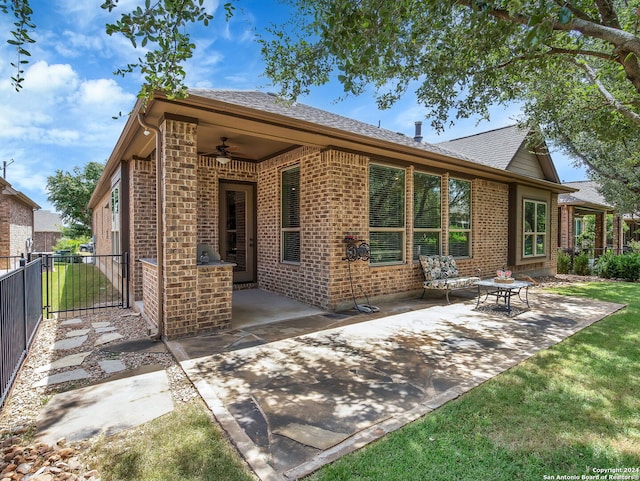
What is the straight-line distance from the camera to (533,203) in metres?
11.0

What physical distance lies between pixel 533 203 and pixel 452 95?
6.97m

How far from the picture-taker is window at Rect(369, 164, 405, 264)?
697 cm

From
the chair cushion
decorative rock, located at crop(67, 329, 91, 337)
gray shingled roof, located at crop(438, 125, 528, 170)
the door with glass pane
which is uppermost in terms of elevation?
gray shingled roof, located at crop(438, 125, 528, 170)

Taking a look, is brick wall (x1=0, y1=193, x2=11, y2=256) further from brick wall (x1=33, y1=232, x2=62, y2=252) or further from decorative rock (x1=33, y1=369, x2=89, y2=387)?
brick wall (x1=33, y1=232, x2=62, y2=252)

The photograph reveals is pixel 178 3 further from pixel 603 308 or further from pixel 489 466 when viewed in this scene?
pixel 603 308

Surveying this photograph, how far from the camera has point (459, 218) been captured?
349 inches

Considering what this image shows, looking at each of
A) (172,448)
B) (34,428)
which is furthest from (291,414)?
(34,428)

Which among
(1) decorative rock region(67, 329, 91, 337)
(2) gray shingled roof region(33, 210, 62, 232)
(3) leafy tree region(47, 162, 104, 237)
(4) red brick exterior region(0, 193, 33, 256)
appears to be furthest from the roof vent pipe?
(2) gray shingled roof region(33, 210, 62, 232)

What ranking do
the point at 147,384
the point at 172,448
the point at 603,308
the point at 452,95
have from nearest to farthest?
the point at 172,448
the point at 147,384
the point at 452,95
the point at 603,308

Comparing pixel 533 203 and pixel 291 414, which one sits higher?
pixel 533 203

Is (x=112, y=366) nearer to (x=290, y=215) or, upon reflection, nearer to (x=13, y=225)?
(x=290, y=215)

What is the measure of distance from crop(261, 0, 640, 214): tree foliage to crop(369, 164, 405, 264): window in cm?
136

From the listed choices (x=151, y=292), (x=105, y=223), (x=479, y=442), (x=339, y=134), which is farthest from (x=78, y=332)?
(x=105, y=223)

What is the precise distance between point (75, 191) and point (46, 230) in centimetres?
1238
